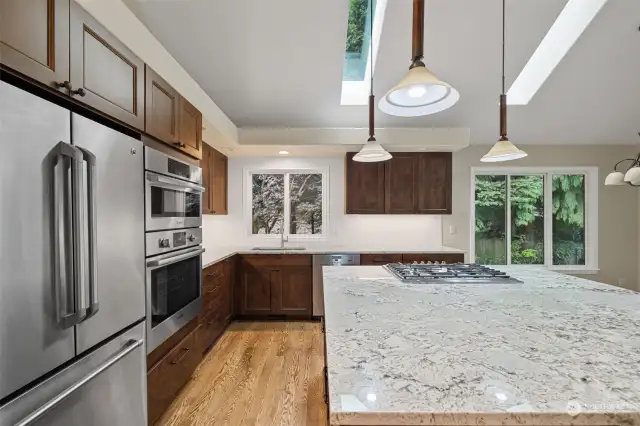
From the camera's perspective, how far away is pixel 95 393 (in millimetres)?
1306

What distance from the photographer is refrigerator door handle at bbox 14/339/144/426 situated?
1.00 m

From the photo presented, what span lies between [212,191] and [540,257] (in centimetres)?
459

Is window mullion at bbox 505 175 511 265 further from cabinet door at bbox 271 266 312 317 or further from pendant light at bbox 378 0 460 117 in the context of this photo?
pendant light at bbox 378 0 460 117

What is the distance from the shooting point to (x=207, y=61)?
2883 millimetres

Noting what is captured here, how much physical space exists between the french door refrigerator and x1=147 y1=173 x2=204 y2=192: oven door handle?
23 cm

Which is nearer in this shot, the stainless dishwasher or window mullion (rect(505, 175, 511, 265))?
the stainless dishwasher

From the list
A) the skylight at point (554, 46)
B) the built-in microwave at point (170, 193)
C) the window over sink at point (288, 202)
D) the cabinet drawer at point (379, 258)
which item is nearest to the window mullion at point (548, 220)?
the skylight at point (554, 46)

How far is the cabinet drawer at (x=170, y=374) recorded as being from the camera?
1788mm

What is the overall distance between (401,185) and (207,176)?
2.38 metres

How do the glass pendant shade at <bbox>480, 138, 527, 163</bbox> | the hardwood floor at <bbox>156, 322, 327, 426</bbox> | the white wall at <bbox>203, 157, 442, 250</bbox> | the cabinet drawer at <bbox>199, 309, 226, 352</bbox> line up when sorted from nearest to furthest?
the glass pendant shade at <bbox>480, 138, 527, 163</bbox>
the hardwood floor at <bbox>156, 322, 327, 426</bbox>
the cabinet drawer at <bbox>199, 309, 226, 352</bbox>
the white wall at <bbox>203, 157, 442, 250</bbox>

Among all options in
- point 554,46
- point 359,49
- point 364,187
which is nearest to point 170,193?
point 359,49

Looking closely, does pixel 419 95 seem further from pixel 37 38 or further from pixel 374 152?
pixel 37 38

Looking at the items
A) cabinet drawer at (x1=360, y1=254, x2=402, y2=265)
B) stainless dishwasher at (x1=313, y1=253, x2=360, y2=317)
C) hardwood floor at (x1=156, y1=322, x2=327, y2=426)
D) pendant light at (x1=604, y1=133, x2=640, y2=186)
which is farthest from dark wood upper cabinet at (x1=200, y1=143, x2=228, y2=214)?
pendant light at (x1=604, y1=133, x2=640, y2=186)

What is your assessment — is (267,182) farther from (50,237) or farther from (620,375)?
(620,375)
